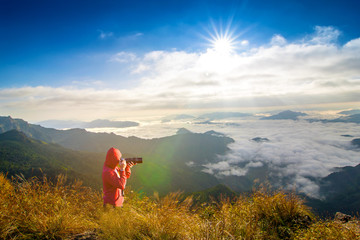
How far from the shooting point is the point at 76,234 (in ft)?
11.3

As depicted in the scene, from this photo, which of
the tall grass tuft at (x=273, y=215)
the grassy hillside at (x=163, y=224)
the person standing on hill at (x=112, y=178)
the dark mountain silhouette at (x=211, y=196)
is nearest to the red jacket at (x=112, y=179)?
the person standing on hill at (x=112, y=178)

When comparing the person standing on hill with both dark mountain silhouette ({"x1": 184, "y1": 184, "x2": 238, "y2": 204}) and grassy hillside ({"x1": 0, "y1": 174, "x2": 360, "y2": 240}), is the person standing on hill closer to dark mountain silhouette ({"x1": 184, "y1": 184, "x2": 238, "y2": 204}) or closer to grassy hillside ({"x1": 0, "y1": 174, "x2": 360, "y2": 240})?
grassy hillside ({"x1": 0, "y1": 174, "x2": 360, "y2": 240})

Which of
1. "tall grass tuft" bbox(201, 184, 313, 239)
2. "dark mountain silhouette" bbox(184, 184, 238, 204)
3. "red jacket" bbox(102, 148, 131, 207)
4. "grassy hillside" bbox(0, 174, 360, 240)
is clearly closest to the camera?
"grassy hillside" bbox(0, 174, 360, 240)

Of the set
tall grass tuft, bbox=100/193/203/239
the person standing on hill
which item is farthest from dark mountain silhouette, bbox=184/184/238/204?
the person standing on hill

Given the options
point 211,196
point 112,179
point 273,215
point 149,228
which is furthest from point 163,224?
point 273,215

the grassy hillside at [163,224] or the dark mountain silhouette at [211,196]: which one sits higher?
the grassy hillside at [163,224]

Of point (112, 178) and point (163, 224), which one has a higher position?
point (112, 178)

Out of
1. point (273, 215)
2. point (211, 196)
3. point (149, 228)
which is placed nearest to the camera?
point (149, 228)

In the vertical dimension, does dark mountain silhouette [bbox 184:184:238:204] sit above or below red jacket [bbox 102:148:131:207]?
below

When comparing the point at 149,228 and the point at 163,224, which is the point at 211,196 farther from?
the point at 149,228

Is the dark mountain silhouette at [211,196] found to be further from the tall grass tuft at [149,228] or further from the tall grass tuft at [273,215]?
the tall grass tuft at [149,228]

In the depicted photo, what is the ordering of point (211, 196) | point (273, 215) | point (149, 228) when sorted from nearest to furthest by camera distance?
point (149, 228) → point (273, 215) → point (211, 196)

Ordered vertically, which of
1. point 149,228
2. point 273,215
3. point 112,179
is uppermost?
point 112,179

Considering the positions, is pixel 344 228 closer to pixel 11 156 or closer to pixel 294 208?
pixel 294 208
